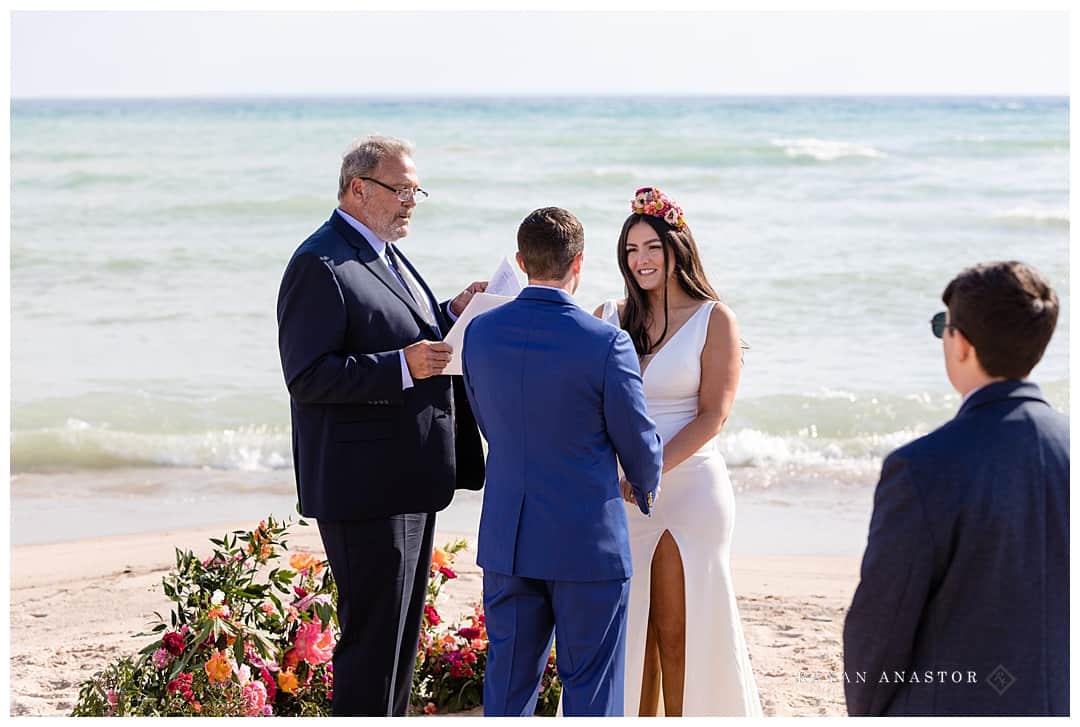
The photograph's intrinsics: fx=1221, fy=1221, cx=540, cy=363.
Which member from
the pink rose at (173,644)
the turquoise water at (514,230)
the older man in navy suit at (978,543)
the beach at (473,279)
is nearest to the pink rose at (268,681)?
the pink rose at (173,644)

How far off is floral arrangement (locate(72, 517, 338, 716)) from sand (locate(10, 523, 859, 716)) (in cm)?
70

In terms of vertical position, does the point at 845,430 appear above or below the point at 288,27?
below

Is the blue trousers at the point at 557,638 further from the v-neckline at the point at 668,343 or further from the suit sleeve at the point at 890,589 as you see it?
the suit sleeve at the point at 890,589

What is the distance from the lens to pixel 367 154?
3879 millimetres

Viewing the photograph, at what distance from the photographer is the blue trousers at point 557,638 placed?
3330 mm

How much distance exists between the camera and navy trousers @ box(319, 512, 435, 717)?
3789mm

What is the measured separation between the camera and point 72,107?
95.7 ft

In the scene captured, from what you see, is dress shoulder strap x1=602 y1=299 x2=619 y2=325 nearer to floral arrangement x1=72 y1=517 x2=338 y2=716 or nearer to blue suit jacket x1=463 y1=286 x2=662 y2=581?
blue suit jacket x1=463 y1=286 x2=662 y2=581

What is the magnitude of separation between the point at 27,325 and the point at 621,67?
19528mm

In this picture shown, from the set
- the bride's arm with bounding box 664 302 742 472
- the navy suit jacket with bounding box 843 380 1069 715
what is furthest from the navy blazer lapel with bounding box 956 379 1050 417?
the bride's arm with bounding box 664 302 742 472

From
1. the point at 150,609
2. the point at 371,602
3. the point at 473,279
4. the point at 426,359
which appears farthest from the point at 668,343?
the point at 473,279

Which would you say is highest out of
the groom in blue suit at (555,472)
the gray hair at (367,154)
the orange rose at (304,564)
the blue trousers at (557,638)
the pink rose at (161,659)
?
the gray hair at (367,154)
